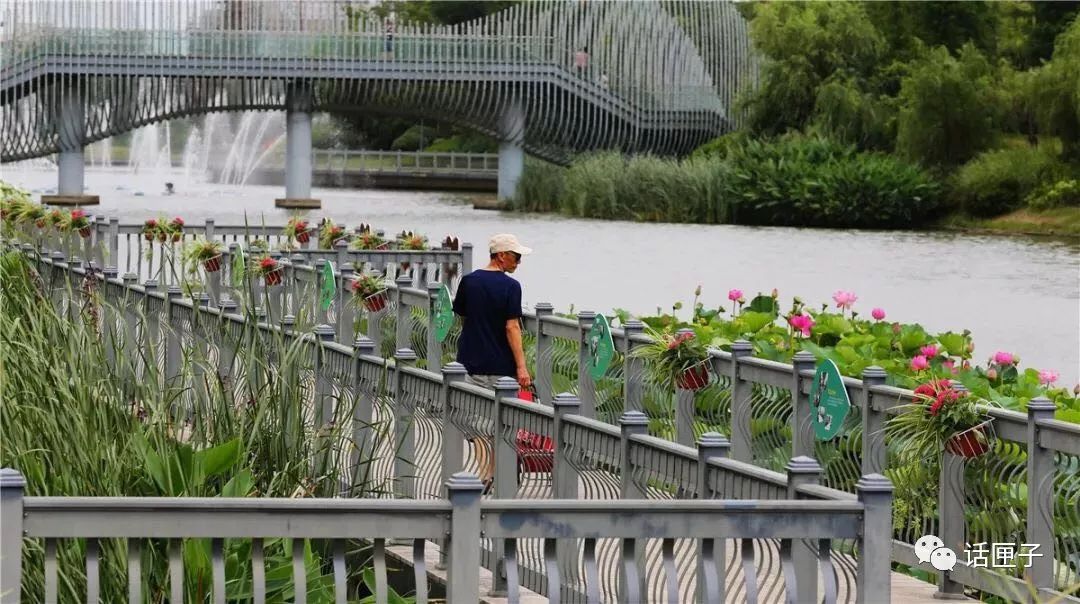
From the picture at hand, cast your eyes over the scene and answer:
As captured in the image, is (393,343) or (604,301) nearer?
(393,343)

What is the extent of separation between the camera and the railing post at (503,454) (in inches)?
319

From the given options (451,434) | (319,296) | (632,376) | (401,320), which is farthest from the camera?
(319,296)

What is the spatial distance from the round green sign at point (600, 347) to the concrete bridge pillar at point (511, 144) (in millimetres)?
57168

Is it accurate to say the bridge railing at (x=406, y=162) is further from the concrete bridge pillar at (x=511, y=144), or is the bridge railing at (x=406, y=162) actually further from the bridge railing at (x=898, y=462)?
the bridge railing at (x=898, y=462)

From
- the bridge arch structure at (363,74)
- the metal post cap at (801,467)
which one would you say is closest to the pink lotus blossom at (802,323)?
the metal post cap at (801,467)

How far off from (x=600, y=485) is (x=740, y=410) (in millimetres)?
3253

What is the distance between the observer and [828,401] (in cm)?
895

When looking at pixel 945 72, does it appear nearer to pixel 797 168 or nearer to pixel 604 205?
pixel 797 168

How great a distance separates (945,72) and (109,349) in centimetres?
4654

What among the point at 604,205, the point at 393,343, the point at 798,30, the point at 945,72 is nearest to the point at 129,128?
the point at 604,205

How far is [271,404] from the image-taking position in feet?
26.6

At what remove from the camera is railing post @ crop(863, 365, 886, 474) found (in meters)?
9.60

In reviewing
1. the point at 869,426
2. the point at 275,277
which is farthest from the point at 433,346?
the point at 869,426

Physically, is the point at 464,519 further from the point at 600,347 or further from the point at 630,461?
the point at 600,347
